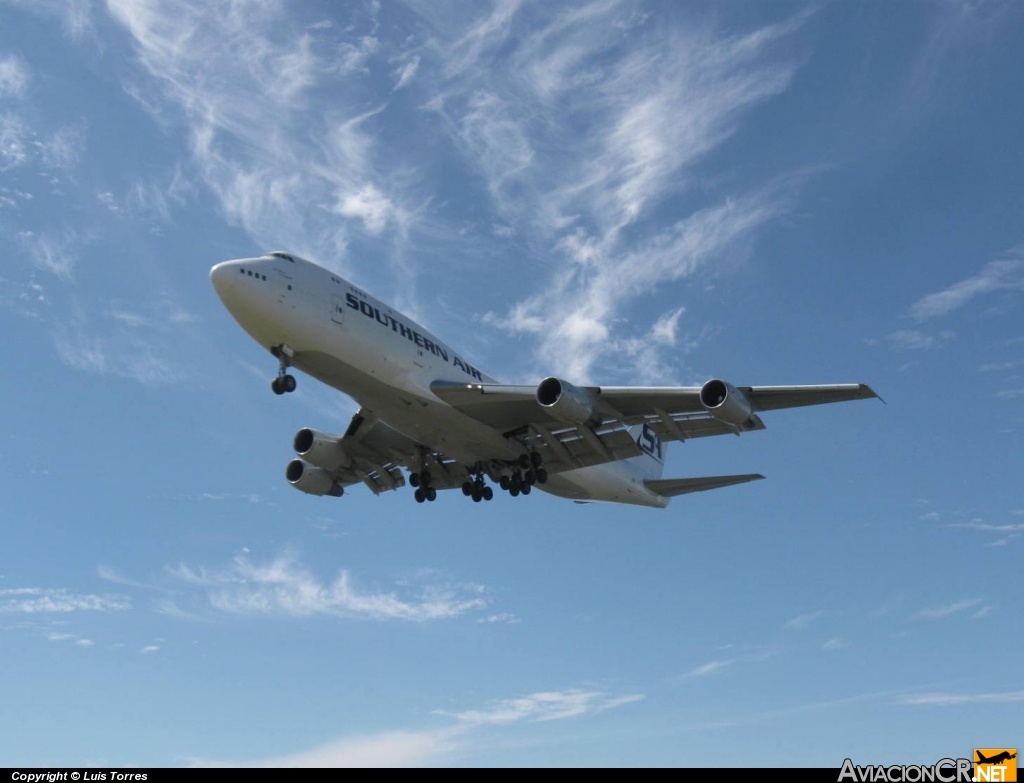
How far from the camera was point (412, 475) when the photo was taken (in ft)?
112

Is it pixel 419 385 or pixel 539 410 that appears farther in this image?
pixel 539 410

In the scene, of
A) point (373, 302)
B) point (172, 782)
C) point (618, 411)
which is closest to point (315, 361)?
point (373, 302)

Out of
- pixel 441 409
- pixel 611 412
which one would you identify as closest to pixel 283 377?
pixel 441 409

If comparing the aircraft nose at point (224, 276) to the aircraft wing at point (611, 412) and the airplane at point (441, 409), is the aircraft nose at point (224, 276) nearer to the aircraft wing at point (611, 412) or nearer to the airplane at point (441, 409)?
the airplane at point (441, 409)

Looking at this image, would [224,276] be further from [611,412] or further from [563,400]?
[611,412]

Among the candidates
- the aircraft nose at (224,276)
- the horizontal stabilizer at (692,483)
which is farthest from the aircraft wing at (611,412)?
the aircraft nose at (224,276)

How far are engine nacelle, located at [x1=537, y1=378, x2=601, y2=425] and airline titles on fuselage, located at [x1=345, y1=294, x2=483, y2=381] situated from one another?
3751mm

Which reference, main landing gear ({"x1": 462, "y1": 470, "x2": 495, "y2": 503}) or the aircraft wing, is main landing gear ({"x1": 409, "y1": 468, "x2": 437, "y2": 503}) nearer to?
main landing gear ({"x1": 462, "y1": 470, "x2": 495, "y2": 503})

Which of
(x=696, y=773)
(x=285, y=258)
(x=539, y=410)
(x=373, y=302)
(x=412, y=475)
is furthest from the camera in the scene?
(x=412, y=475)

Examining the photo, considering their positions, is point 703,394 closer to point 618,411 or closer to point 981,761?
point 618,411

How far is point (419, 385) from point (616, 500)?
12.1 meters

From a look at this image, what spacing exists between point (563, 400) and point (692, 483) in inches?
404

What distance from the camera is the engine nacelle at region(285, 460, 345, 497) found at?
34.8m

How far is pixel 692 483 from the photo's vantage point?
34.4 m
